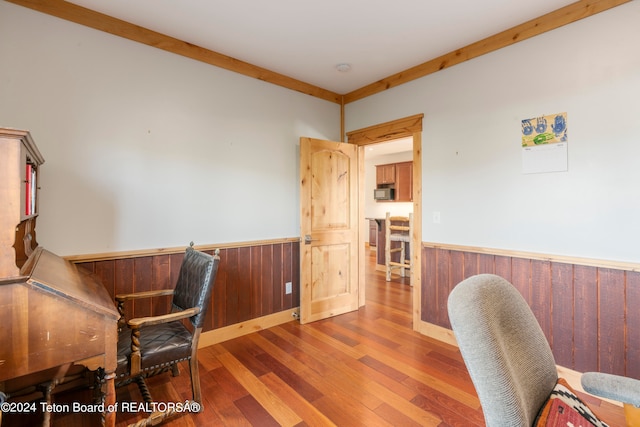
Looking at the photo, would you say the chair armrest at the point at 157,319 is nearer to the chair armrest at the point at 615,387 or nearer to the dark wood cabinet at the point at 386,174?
the chair armrest at the point at 615,387

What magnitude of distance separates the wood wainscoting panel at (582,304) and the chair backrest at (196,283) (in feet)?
7.27

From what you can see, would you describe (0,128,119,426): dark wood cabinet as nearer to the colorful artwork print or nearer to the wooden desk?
the wooden desk

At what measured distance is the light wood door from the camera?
11.2 feet

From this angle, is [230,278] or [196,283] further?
[230,278]

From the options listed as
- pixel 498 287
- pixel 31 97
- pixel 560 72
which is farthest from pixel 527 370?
pixel 31 97

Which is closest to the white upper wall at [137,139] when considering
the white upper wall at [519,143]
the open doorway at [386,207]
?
the white upper wall at [519,143]

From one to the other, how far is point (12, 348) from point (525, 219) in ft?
10.4

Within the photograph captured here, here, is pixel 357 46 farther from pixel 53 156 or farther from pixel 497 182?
pixel 53 156

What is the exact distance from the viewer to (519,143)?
99.0 inches

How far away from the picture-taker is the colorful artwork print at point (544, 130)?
2.31 metres

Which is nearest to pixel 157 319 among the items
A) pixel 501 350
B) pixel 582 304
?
pixel 501 350

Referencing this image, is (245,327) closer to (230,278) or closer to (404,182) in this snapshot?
(230,278)

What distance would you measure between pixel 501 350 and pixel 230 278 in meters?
2.61

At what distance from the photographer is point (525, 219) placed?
249cm
